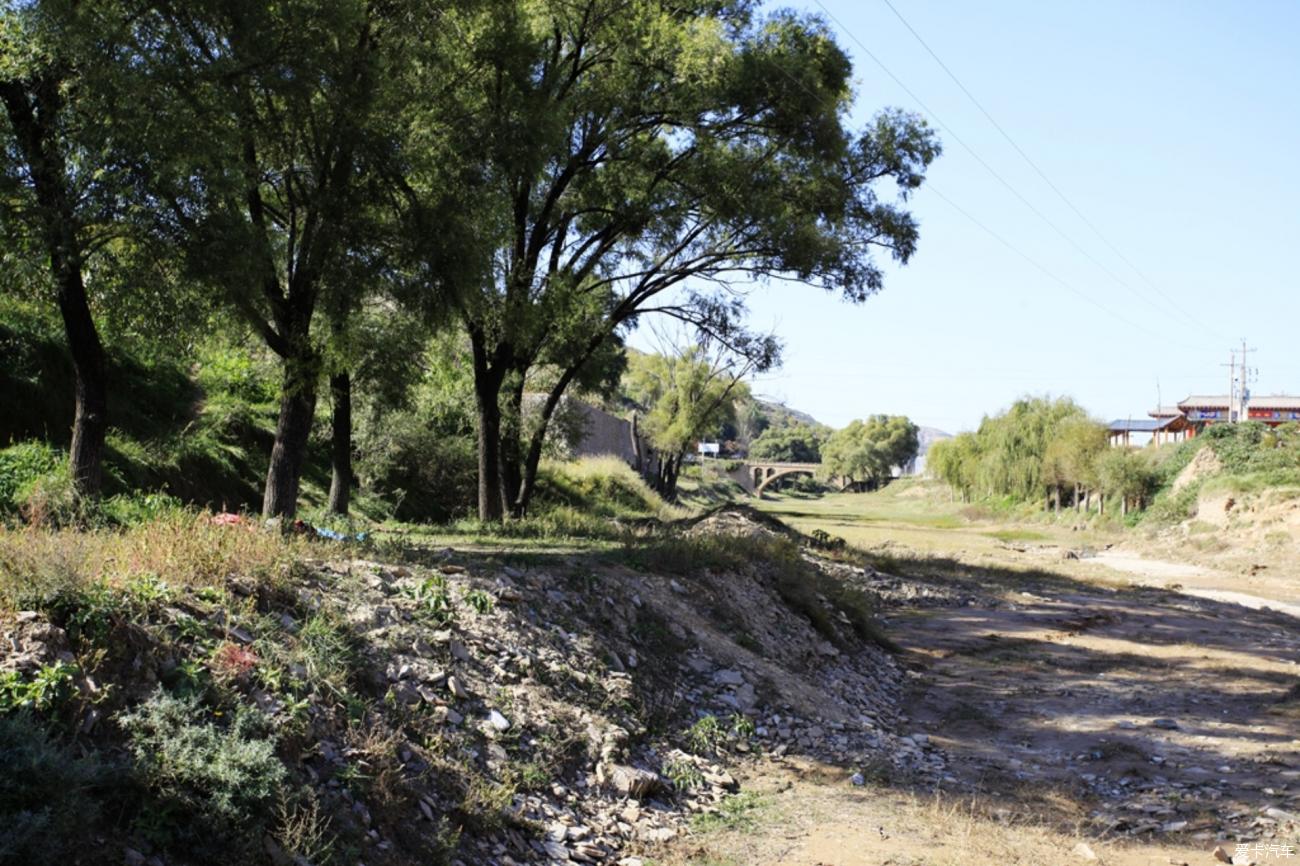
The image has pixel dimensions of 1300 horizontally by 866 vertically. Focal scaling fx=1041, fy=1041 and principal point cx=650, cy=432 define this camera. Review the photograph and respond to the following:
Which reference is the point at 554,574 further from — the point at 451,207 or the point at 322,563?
the point at 451,207

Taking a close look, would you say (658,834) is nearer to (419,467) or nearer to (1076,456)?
(419,467)

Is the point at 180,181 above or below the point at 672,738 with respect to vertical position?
above

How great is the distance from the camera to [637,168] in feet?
66.8

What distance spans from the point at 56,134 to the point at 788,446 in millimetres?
165824

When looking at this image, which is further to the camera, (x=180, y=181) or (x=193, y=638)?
(x=180, y=181)

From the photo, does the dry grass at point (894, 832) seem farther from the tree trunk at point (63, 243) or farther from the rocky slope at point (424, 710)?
the tree trunk at point (63, 243)

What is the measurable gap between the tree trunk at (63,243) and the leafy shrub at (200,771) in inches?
245

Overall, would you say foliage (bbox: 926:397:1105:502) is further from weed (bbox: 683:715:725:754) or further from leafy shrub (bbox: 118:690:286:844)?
leafy shrub (bbox: 118:690:286:844)

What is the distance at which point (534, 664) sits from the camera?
912 cm

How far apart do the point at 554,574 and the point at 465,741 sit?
4015mm

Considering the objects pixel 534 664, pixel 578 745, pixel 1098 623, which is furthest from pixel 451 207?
pixel 1098 623

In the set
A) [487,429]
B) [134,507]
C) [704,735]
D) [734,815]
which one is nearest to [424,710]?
[734,815]

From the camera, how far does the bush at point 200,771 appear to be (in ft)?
17.1

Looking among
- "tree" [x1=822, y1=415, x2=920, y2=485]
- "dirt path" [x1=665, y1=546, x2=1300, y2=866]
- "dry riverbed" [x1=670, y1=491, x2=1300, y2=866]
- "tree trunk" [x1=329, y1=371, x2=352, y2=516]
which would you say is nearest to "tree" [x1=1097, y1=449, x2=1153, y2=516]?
"dry riverbed" [x1=670, y1=491, x2=1300, y2=866]
